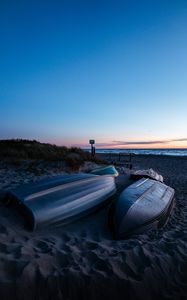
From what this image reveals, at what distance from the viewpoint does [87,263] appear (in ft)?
12.1

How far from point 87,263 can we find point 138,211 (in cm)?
165

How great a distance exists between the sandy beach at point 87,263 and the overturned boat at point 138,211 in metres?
0.16

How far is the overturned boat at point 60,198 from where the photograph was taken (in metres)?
4.74

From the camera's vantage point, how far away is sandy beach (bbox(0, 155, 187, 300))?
10.5 feet

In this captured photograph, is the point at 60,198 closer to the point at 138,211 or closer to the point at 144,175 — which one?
the point at 138,211

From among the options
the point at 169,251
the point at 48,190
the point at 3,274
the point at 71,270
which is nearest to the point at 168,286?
the point at 169,251

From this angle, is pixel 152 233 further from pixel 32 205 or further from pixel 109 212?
pixel 32 205

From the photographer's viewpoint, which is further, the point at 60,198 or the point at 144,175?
the point at 144,175

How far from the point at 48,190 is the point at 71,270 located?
2.08 metres

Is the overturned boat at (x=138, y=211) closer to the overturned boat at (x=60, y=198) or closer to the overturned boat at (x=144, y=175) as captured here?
the overturned boat at (x=60, y=198)

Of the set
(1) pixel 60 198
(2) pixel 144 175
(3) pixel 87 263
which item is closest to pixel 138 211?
(1) pixel 60 198

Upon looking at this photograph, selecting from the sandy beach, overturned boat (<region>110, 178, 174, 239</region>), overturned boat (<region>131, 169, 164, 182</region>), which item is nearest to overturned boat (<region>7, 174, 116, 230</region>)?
the sandy beach

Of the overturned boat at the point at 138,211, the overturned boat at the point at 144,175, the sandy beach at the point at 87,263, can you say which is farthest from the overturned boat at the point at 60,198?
the overturned boat at the point at 144,175

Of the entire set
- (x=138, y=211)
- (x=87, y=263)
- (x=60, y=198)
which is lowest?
(x=87, y=263)
